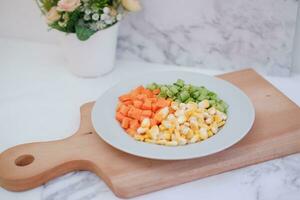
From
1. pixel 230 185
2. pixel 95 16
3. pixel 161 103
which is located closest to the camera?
pixel 230 185

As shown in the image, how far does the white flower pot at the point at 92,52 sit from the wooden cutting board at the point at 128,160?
0.77 ft

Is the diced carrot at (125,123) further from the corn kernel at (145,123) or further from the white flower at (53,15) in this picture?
the white flower at (53,15)

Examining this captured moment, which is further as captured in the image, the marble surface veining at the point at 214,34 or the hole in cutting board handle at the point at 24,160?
the marble surface veining at the point at 214,34

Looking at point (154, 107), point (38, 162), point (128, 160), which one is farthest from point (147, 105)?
point (38, 162)

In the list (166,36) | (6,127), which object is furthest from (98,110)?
(166,36)

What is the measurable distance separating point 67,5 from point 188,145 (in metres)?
0.39

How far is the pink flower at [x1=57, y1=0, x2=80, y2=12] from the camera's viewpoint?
846 millimetres

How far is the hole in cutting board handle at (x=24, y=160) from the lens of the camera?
2.35 feet

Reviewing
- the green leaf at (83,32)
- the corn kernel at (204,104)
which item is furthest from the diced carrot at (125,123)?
the green leaf at (83,32)

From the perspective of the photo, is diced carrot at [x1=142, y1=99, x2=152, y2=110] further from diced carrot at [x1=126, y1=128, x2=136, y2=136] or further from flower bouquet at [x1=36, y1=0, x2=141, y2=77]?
flower bouquet at [x1=36, y1=0, x2=141, y2=77]

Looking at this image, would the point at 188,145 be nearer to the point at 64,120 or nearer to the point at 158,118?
the point at 158,118

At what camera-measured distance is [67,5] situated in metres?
0.85

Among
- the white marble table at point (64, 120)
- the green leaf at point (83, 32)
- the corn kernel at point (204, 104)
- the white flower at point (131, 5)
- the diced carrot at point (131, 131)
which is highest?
the white flower at point (131, 5)

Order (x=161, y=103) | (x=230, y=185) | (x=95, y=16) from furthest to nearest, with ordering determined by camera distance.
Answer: (x=95, y=16) < (x=161, y=103) < (x=230, y=185)
